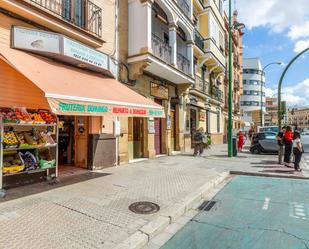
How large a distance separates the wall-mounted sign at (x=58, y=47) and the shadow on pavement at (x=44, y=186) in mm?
3626

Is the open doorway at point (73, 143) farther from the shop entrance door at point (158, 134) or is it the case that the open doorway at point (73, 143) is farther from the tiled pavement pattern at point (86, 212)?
the shop entrance door at point (158, 134)

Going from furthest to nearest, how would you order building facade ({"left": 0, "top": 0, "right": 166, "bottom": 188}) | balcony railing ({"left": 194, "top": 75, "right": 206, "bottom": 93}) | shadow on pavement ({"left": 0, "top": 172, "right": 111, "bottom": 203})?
1. balcony railing ({"left": 194, "top": 75, "right": 206, "bottom": 93})
2. building facade ({"left": 0, "top": 0, "right": 166, "bottom": 188})
3. shadow on pavement ({"left": 0, "top": 172, "right": 111, "bottom": 203})

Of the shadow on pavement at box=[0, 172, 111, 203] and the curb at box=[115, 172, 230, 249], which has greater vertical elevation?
the shadow on pavement at box=[0, 172, 111, 203]

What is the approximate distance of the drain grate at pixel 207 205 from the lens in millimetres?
5660

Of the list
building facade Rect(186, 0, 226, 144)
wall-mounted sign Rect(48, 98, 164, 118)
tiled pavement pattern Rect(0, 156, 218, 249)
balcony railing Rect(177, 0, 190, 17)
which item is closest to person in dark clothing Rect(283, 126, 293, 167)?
tiled pavement pattern Rect(0, 156, 218, 249)

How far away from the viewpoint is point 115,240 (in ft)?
12.4

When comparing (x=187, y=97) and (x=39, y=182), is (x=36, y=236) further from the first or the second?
(x=187, y=97)

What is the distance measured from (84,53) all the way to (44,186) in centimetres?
429

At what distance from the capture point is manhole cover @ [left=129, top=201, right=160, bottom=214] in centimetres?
505

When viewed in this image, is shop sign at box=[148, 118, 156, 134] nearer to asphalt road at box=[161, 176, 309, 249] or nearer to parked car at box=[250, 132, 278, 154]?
asphalt road at box=[161, 176, 309, 249]

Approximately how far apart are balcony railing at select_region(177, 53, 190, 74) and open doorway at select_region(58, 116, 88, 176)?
7.41 metres

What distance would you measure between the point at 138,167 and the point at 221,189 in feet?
11.9

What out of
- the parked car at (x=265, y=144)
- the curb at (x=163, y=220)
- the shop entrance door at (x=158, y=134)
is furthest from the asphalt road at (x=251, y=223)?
the parked car at (x=265, y=144)

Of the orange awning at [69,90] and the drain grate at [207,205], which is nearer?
the orange awning at [69,90]
